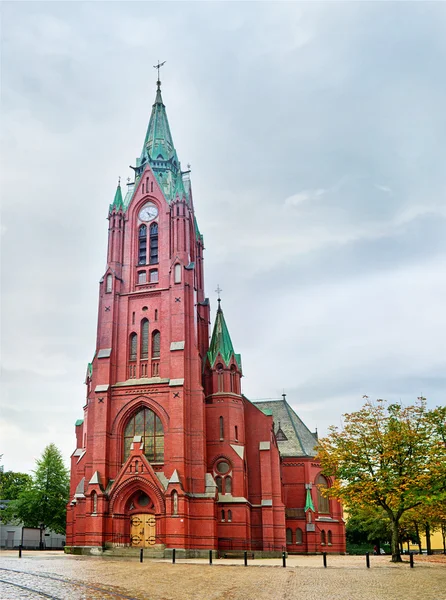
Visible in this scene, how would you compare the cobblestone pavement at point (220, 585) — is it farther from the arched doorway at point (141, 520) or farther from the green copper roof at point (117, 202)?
the green copper roof at point (117, 202)

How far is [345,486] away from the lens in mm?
38656

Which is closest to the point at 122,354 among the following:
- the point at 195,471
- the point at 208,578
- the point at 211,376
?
the point at 211,376

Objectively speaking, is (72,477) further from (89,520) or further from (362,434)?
(362,434)

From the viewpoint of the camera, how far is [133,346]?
53.7m

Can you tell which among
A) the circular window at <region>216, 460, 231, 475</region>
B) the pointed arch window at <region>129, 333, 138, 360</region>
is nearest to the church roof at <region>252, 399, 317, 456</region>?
the circular window at <region>216, 460, 231, 475</region>

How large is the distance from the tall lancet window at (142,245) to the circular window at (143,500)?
21.2 meters

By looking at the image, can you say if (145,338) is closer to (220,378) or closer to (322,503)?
(220,378)

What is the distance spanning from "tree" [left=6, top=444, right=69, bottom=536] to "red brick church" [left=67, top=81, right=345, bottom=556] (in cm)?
1345

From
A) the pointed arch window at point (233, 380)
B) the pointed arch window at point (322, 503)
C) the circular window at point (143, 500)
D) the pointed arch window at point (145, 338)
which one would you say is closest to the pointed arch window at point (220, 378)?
the pointed arch window at point (233, 380)

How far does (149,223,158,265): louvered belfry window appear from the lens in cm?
5681

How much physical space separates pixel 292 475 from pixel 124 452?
803 inches

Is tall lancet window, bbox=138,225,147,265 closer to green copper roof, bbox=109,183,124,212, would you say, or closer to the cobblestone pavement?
green copper roof, bbox=109,183,124,212

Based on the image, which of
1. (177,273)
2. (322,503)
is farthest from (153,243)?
(322,503)

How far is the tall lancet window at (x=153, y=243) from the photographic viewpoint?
5683 cm
